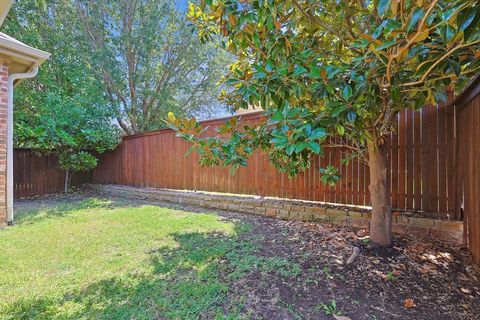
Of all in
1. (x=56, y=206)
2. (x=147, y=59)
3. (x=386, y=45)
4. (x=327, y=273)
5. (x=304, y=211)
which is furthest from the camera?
(x=147, y=59)

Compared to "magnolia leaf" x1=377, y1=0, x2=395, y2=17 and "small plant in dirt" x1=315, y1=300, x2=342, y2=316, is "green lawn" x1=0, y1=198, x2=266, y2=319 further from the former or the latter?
"magnolia leaf" x1=377, y1=0, x2=395, y2=17

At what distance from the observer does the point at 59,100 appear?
7816 mm

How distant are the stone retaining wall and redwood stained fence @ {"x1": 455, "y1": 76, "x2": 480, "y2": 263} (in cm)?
31

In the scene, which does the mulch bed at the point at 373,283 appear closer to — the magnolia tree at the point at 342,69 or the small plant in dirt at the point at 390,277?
the small plant in dirt at the point at 390,277

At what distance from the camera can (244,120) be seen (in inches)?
215

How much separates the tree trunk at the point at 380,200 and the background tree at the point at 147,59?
7.73 meters

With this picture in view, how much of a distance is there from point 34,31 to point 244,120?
342 inches

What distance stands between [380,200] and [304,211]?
62.8 inches

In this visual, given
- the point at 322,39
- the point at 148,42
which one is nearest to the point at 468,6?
the point at 322,39

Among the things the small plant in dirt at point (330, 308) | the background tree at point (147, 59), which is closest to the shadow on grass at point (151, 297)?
the small plant in dirt at point (330, 308)

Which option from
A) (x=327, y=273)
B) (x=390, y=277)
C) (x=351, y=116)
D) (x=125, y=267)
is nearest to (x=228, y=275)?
(x=327, y=273)

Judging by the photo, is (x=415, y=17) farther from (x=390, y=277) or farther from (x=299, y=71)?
(x=390, y=277)

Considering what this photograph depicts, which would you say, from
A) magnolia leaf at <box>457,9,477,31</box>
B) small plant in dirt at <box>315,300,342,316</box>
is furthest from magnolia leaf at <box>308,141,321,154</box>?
small plant in dirt at <box>315,300,342,316</box>

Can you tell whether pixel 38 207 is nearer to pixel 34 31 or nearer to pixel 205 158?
pixel 205 158
